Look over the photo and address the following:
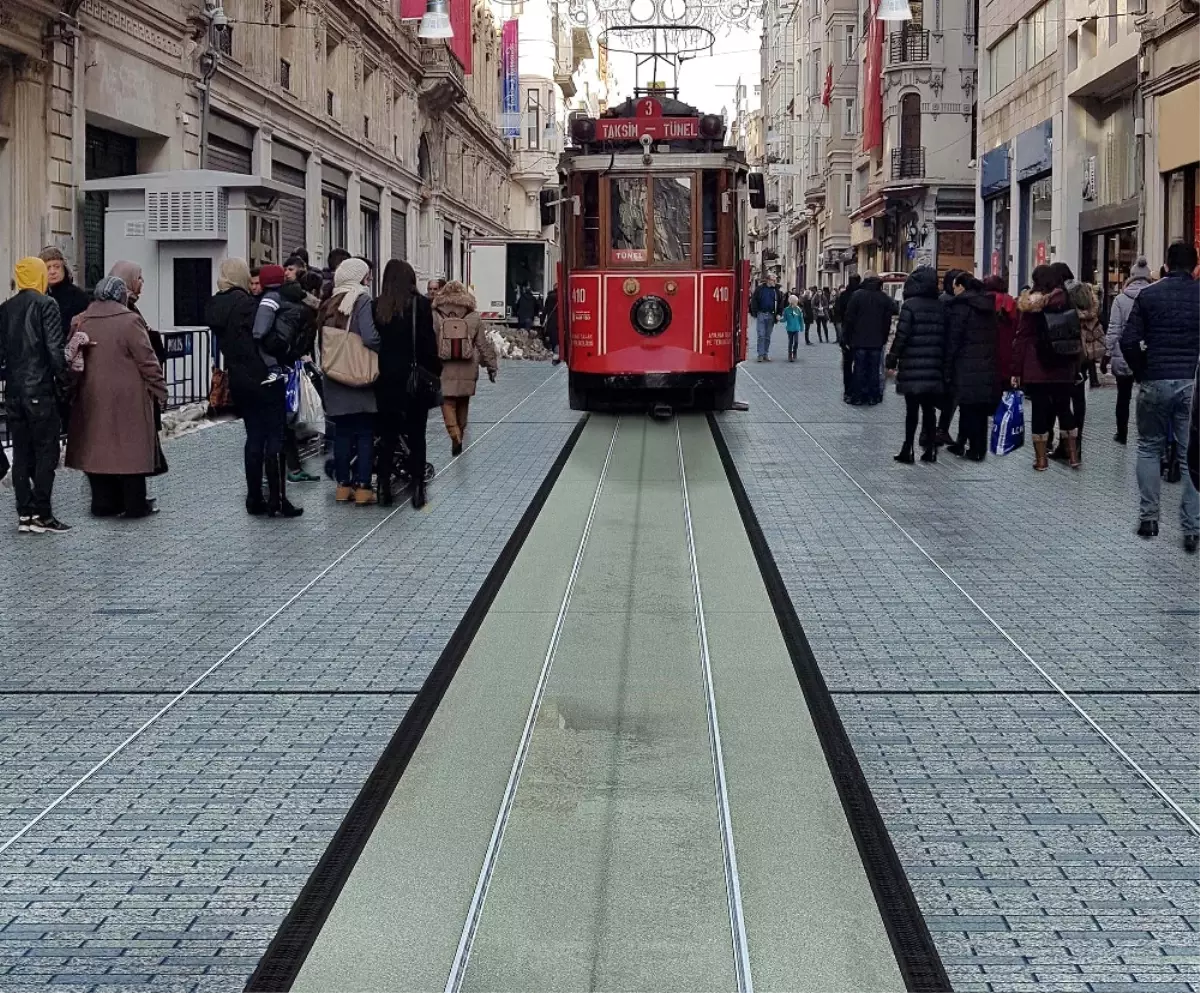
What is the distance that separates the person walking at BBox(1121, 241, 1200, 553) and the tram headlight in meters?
10.1

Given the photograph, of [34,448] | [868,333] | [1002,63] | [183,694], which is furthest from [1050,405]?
[1002,63]

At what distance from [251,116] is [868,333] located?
12317 mm

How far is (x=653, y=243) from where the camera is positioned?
2106 centimetres

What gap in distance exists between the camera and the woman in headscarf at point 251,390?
12.4 m

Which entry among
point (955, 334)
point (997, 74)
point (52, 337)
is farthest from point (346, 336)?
point (997, 74)

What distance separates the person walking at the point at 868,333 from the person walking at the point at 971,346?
24.2 ft

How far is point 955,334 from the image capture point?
16.0 m

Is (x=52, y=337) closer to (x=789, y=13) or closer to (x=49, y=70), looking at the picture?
(x=49, y=70)

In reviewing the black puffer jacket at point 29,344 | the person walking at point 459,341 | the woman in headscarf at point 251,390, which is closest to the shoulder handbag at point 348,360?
the woman in headscarf at point 251,390

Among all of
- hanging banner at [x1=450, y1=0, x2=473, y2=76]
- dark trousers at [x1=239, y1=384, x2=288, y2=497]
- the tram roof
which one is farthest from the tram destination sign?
hanging banner at [x1=450, y1=0, x2=473, y2=76]

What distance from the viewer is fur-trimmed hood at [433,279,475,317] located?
52.7 feet

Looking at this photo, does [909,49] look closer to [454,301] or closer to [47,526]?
[454,301]

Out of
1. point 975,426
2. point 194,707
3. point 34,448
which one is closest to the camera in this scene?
point 194,707

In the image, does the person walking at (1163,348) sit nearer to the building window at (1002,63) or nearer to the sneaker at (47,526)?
the sneaker at (47,526)
